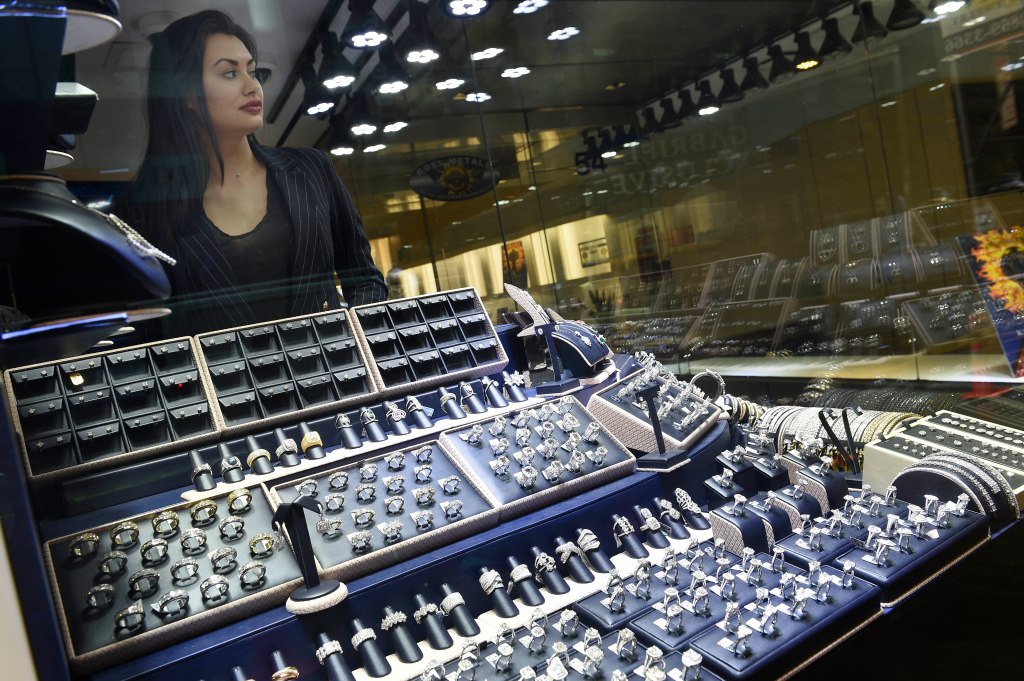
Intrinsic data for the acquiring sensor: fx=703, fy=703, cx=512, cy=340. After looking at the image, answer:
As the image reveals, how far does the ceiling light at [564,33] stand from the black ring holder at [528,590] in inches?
202

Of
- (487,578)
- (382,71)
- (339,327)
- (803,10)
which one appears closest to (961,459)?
(487,578)

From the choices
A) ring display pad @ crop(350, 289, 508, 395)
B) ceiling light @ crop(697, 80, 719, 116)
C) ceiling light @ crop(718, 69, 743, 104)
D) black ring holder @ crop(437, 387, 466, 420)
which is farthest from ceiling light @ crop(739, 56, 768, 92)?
black ring holder @ crop(437, 387, 466, 420)

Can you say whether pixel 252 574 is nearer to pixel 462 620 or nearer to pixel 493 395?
pixel 462 620

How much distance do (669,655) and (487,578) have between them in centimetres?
45

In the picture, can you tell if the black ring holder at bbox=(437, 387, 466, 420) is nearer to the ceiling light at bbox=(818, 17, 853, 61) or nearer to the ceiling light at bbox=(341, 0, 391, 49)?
the ceiling light at bbox=(341, 0, 391, 49)

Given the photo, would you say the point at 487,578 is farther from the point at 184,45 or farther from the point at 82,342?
the point at 184,45

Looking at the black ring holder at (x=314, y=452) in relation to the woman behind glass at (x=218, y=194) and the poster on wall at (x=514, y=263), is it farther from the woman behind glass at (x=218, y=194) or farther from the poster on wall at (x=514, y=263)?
the poster on wall at (x=514, y=263)

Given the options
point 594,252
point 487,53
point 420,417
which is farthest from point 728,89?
point 420,417

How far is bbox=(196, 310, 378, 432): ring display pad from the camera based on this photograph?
1962 mm

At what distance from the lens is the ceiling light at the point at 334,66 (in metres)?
3.48

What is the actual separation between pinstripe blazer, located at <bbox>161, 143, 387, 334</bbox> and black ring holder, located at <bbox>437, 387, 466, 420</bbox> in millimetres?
981

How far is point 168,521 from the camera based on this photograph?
1.53 metres

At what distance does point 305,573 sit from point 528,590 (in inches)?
19.7

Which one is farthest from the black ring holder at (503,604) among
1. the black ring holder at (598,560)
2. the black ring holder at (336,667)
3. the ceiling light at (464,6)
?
the ceiling light at (464,6)
